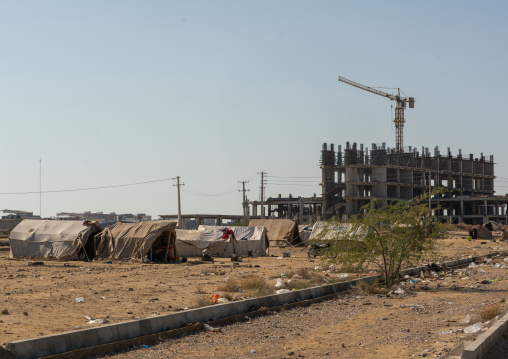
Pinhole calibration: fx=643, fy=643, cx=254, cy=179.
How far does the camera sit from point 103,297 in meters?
15.0

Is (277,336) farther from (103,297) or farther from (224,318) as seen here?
(103,297)

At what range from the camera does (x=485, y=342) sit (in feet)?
27.7

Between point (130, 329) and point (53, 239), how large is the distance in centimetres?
2369

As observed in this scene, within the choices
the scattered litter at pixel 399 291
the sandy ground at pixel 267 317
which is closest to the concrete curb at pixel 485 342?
the sandy ground at pixel 267 317

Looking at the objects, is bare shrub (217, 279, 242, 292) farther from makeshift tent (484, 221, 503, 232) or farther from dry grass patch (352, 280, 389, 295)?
makeshift tent (484, 221, 503, 232)

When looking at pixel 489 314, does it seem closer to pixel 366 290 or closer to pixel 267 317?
pixel 267 317

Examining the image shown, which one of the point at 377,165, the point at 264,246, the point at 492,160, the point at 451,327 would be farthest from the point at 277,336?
the point at 492,160

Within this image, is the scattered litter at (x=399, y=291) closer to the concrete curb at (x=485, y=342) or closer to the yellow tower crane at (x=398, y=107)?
the concrete curb at (x=485, y=342)

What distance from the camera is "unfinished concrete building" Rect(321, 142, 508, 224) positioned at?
369 ft

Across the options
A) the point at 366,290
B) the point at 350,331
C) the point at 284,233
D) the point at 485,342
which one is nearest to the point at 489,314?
the point at 350,331

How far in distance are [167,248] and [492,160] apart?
421 feet

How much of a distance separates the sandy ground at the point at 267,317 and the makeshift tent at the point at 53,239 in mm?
8960

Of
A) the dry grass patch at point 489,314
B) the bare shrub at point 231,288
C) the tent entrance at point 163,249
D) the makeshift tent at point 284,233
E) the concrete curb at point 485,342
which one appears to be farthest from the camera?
the makeshift tent at point 284,233

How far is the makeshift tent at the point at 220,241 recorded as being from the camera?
33.8m
